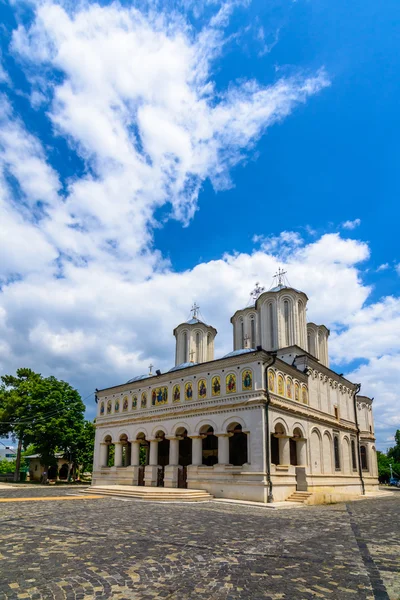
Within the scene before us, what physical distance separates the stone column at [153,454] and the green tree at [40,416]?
1030 cm

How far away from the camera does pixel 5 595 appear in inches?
224

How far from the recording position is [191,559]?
795cm

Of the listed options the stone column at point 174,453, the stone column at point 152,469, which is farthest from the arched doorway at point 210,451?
the stone column at point 152,469

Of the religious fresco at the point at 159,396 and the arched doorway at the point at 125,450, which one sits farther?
the arched doorway at the point at 125,450

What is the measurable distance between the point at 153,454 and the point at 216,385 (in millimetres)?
7602

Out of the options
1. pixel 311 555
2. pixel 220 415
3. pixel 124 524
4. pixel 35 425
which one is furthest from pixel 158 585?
pixel 35 425

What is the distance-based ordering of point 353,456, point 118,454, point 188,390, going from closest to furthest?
point 188,390, point 118,454, point 353,456

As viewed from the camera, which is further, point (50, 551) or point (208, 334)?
point (208, 334)

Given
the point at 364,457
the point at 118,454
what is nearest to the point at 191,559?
the point at 118,454

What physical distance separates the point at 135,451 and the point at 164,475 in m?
4.24

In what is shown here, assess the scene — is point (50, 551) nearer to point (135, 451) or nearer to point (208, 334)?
point (135, 451)

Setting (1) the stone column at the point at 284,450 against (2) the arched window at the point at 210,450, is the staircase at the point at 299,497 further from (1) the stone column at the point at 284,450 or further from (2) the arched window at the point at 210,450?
(2) the arched window at the point at 210,450

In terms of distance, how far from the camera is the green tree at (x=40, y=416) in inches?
1415

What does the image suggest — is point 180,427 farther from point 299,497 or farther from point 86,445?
point 86,445
